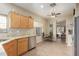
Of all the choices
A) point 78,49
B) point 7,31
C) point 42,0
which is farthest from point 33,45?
point 42,0

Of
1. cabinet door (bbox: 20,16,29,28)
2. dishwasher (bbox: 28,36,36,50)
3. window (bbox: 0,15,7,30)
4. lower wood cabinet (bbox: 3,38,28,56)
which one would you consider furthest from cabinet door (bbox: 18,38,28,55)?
window (bbox: 0,15,7,30)

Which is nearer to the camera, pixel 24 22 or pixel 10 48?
pixel 10 48

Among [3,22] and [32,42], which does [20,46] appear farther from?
[3,22]

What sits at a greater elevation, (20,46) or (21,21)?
(21,21)

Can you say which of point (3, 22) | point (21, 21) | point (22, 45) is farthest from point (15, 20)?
point (22, 45)

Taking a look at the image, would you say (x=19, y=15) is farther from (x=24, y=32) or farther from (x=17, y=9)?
(x=24, y=32)

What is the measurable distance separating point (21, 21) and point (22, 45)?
91 centimetres

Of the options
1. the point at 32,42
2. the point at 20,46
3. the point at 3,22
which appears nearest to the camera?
the point at 3,22

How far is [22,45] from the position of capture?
4.61 metres

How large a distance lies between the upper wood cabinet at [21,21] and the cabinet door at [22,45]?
0.55 metres

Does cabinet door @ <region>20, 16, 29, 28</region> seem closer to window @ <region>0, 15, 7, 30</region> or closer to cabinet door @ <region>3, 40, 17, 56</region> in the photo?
window @ <region>0, 15, 7, 30</region>

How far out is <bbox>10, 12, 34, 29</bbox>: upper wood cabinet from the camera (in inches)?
176

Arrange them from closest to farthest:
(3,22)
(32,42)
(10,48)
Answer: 1. (10,48)
2. (3,22)
3. (32,42)

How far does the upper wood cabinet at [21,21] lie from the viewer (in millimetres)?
4480
